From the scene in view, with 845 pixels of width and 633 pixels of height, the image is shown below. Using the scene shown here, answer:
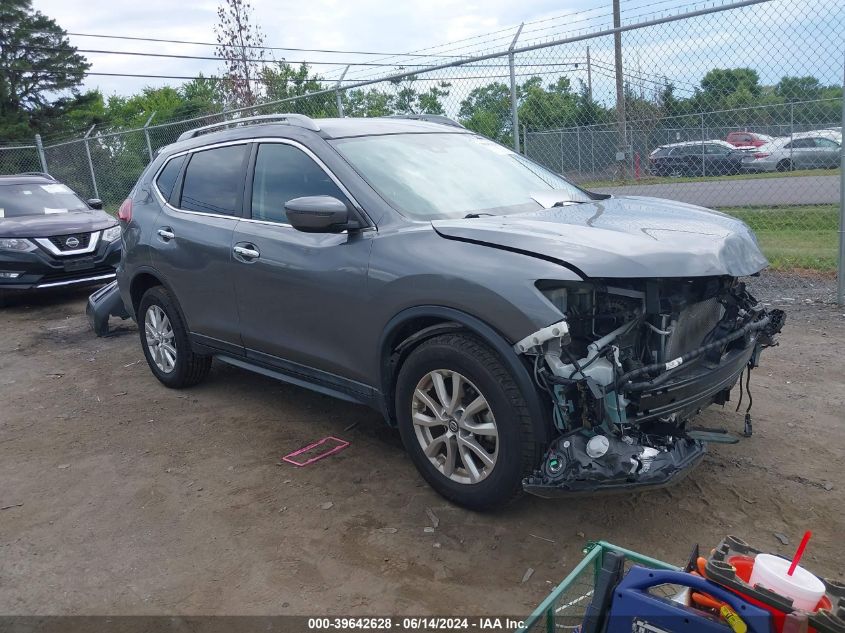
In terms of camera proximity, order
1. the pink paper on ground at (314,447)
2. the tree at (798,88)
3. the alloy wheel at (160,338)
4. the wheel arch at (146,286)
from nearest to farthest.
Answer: the pink paper on ground at (314,447) < the wheel arch at (146,286) < the alloy wheel at (160,338) < the tree at (798,88)

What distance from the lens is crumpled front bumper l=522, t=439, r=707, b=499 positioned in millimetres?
2859

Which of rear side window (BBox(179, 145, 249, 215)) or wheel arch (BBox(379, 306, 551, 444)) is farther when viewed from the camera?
rear side window (BBox(179, 145, 249, 215))

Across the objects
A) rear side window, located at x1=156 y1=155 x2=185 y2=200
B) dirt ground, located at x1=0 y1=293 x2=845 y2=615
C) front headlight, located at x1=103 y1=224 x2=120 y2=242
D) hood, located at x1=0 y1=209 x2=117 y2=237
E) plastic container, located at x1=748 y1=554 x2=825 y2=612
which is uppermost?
rear side window, located at x1=156 y1=155 x2=185 y2=200

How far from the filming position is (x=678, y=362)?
306 cm

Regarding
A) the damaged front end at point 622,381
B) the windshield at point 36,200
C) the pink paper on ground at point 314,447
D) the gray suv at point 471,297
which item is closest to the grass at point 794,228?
the gray suv at point 471,297

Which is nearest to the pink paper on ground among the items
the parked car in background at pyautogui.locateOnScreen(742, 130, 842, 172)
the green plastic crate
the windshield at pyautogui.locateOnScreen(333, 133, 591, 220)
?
the windshield at pyautogui.locateOnScreen(333, 133, 591, 220)

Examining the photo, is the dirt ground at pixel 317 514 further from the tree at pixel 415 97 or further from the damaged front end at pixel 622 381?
the tree at pixel 415 97

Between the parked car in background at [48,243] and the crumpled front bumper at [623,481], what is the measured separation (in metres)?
7.89

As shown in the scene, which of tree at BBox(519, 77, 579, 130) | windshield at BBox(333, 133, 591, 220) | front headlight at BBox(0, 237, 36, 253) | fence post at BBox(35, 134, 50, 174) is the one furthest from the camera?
fence post at BBox(35, 134, 50, 174)

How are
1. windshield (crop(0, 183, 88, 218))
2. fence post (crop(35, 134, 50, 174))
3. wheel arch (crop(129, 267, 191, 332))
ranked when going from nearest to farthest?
wheel arch (crop(129, 267, 191, 332))
windshield (crop(0, 183, 88, 218))
fence post (crop(35, 134, 50, 174))

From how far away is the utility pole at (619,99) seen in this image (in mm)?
6957

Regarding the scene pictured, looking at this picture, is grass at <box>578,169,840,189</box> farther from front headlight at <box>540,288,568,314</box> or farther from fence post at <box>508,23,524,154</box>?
front headlight at <box>540,288,568,314</box>

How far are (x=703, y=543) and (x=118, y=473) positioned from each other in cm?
316

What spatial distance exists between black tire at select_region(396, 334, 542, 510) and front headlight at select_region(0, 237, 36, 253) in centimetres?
719
